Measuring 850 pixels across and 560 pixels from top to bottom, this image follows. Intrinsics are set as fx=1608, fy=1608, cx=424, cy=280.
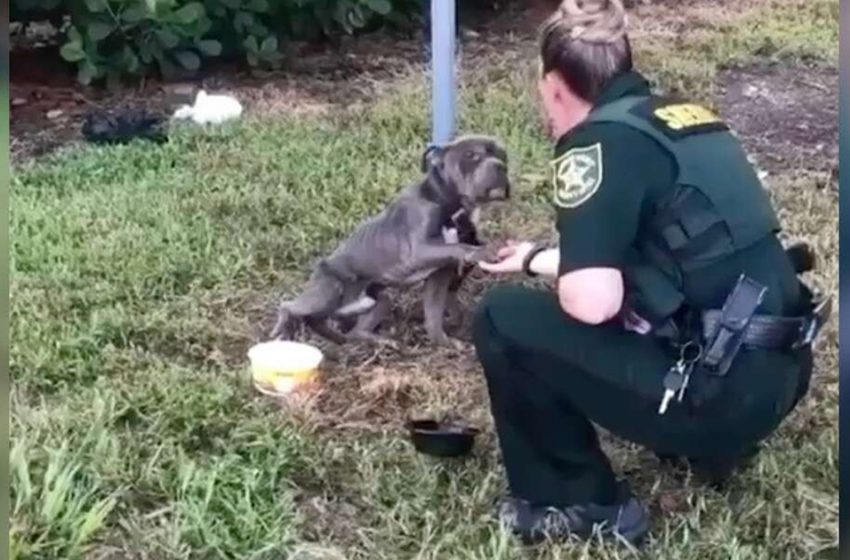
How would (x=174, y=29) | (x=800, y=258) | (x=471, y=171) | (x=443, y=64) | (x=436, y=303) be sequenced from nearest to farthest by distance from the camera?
(x=800, y=258) < (x=471, y=171) < (x=436, y=303) < (x=443, y=64) < (x=174, y=29)

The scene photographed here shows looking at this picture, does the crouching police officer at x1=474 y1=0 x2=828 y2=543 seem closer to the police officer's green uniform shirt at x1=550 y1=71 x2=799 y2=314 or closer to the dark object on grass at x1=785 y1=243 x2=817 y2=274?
the police officer's green uniform shirt at x1=550 y1=71 x2=799 y2=314

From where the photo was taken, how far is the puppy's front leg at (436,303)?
4.45 m

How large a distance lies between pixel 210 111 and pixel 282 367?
9.62 ft

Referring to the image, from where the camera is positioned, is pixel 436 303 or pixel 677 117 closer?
pixel 677 117

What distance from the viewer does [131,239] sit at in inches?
205

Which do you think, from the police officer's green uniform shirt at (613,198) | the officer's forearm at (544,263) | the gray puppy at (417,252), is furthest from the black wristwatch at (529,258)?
the gray puppy at (417,252)

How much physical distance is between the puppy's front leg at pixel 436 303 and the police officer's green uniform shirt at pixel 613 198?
4.71 feet

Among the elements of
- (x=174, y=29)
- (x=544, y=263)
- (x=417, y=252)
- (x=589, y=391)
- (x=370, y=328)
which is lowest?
(x=174, y=29)

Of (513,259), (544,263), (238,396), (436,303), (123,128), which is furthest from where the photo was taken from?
(123,128)

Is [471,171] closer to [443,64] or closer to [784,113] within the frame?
[443,64]

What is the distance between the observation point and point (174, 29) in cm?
734

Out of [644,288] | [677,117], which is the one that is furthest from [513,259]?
[677,117]

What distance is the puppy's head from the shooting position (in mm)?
4242

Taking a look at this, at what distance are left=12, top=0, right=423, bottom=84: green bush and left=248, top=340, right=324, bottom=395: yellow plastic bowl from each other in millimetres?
3400
